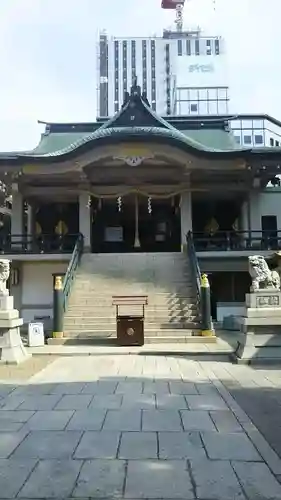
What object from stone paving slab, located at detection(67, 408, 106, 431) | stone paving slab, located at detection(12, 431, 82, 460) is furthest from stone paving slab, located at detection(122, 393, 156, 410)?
stone paving slab, located at detection(12, 431, 82, 460)

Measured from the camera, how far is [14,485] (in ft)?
11.6

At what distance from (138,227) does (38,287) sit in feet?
21.2

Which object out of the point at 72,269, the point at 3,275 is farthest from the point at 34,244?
the point at 3,275

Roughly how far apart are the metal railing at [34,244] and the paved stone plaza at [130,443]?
12.5 metres

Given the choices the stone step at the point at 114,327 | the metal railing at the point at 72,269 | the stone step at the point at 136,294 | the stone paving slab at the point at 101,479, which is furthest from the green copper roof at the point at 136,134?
the stone paving slab at the point at 101,479

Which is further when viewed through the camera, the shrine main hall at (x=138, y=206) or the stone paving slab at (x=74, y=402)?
the shrine main hall at (x=138, y=206)

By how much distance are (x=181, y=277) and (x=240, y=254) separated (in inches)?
133

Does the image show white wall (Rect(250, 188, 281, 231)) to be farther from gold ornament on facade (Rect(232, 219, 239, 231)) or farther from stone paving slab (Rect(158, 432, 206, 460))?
stone paving slab (Rect(158, 432, 206, 460))

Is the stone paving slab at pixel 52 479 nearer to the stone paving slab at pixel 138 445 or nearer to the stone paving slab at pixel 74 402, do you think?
the stone paving slab at pixel 138 445

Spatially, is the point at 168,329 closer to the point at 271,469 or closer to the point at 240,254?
the point at 240,254

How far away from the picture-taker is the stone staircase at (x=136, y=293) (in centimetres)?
1366

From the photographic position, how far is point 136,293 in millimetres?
15492

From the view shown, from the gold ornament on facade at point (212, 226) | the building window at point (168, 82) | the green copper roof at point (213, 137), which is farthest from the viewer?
the building window at point (168, 82)

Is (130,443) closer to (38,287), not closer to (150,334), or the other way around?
(150,334)
